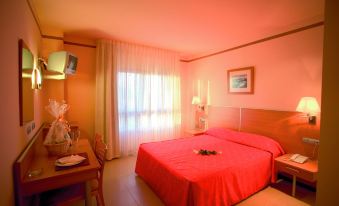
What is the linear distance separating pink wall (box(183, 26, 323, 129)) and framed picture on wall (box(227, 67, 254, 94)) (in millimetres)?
92

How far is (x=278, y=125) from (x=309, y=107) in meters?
0.62

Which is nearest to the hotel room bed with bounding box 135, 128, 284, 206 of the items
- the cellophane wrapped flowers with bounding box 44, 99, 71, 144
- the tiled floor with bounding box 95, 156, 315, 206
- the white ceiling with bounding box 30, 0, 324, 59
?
the tiled floor with bounding box 95, 156, 315, 206

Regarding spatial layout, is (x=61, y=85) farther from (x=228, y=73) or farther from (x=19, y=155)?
(x=228, y=73)

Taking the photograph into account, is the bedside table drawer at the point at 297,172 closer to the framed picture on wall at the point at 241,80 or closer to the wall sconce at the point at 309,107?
the wall sconce at the point at 309,107

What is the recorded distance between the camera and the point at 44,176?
4.77 ft

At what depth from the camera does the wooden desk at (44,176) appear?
1.34 metres

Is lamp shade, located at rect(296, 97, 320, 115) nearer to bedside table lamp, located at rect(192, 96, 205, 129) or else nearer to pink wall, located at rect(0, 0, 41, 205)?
bedside table lamp, located at rect(192, 96, 205, 129)

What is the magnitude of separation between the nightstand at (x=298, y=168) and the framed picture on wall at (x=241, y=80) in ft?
4.67

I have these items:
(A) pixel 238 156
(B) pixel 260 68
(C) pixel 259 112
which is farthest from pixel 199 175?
(B) pixel 260 68

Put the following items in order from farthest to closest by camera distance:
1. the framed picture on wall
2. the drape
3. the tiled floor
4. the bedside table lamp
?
the bedside table lamp < the drape < the framed picture on wall < the tiled floor

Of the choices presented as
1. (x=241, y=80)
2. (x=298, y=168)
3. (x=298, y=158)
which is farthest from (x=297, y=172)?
(x=241, y=80)

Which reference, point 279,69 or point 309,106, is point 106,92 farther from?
point 309,106

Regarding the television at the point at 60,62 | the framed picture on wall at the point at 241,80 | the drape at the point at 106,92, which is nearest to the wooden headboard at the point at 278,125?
the framed picture on wall at the point at 241,80

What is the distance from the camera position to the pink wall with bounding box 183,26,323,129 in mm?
2574
